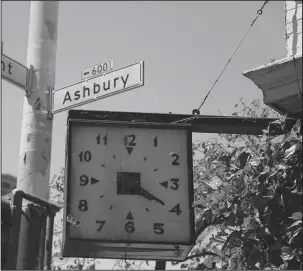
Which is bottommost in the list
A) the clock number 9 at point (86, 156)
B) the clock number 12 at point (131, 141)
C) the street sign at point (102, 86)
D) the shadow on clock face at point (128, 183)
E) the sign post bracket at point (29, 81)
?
the shadow on clock face at point (128, 183)

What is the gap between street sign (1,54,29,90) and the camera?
27.5 feet

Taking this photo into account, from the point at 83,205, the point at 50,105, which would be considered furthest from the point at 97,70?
the point at 83,205

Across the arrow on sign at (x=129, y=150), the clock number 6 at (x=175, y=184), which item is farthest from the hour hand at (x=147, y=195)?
the arrow on sign at (x=129, y=150)

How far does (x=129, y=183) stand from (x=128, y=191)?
0.05 metres

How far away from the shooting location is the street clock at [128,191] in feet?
14.4

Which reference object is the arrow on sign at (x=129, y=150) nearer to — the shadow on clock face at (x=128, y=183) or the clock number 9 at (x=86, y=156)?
the shadow on clock face at (x=128, y=183)

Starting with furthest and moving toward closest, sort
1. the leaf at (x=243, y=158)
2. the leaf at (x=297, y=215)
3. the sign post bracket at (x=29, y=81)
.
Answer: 1. the sign post bracket at (x=29, y=81)
2. the leaf at (x=243, y=158)
3. the leaf at (x=297, y=215)

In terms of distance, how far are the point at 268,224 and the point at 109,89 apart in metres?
3.74

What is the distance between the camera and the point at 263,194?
176 inches

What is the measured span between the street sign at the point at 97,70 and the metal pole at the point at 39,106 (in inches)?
35.5

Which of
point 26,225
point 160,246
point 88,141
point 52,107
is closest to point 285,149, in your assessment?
point 160,246

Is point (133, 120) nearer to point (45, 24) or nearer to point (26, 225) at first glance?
point (26, 225)

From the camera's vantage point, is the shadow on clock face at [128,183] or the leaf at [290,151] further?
the shadow on clock face at [128,183]

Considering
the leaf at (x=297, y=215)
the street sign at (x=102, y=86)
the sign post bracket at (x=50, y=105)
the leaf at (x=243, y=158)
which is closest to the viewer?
the leaf at (x=297, y=215)
